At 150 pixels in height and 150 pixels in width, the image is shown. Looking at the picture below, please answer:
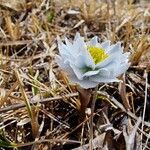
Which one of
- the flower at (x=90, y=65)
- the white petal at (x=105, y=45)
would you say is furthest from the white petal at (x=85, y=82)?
the white petal at (x=105, y=45)

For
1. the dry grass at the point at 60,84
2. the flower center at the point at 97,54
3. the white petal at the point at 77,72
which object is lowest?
the dry grass at the point at 60,84

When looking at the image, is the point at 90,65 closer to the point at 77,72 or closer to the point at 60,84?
the point at 77,72

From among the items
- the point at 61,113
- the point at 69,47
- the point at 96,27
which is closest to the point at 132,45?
the point at 96,27

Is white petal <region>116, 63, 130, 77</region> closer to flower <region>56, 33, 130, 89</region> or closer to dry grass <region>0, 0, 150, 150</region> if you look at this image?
flower <region>56, 33, 130, 89</region>

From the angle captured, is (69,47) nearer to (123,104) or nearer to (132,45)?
(123,104)

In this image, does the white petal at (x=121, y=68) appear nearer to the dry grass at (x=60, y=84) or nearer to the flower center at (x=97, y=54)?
the flower center at (x=97, y=54)
